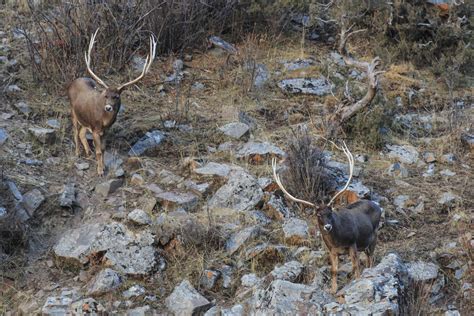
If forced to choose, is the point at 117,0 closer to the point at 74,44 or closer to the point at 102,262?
the point at 74,44

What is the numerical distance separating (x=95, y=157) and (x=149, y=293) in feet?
7.79

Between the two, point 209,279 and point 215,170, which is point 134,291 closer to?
point 209,279

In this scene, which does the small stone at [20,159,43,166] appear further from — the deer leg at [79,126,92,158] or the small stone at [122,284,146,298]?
the small stone at [122,284,146,298]

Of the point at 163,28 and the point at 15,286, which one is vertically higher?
the point at 163,28

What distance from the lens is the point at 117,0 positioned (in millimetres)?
11062

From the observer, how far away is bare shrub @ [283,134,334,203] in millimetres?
8328

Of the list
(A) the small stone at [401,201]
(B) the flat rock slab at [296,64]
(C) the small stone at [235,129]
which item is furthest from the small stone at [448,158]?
(B) the flat rock slab at [296,64]

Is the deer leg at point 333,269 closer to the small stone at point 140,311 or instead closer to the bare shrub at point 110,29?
the small stone at point 140,311

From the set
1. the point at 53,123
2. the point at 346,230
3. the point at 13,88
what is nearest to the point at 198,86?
the point at 53,123

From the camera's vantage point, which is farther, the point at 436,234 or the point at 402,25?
the point at 402,25

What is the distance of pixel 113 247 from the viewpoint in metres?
7.43

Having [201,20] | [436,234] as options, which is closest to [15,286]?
[436,234]

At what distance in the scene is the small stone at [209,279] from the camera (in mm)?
7102

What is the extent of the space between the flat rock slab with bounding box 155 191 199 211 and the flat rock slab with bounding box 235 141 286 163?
972 mm
